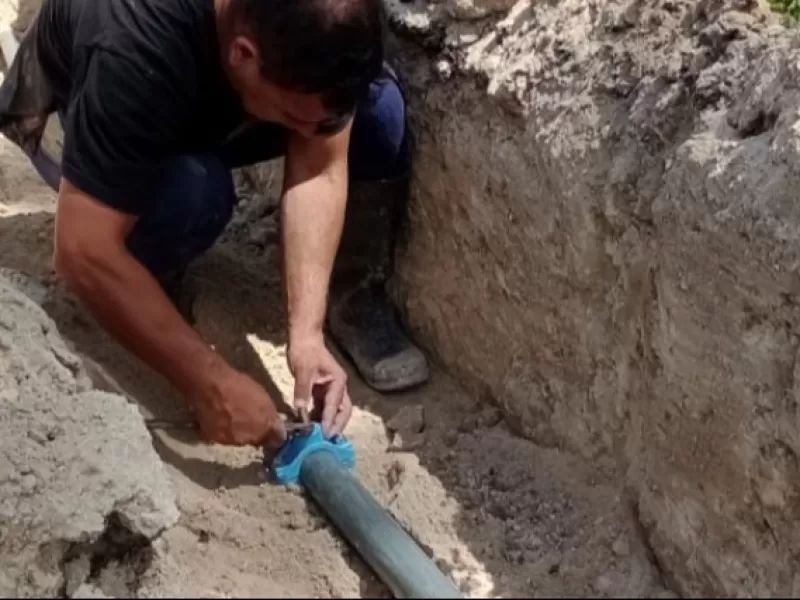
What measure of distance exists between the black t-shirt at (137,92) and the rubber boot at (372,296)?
1.10 ft

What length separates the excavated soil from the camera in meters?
1.03

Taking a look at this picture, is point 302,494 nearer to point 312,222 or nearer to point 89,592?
point 89,592

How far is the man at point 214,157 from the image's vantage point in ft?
5.37

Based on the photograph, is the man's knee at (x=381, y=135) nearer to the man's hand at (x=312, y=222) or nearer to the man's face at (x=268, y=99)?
the man's hand at (x=312, y=222)

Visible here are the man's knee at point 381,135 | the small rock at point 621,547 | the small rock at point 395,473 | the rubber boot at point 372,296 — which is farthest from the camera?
the rubber boot at point 372,296

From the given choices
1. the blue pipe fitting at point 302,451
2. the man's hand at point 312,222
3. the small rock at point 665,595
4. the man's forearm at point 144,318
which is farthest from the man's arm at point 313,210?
the small rock at point 665,595

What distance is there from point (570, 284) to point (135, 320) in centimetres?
62

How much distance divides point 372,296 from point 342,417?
0.47m

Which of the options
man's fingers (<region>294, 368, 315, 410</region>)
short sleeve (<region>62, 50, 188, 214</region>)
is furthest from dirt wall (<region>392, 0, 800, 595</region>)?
short sleeve (<region>62, 50, 188, 214</region>)

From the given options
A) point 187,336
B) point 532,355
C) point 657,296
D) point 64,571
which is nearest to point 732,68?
point 657,296

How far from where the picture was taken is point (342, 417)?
1747 millimetres

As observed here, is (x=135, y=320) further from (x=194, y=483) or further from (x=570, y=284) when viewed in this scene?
(x=570, y=284)

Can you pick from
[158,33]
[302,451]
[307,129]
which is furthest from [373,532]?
[158,33]

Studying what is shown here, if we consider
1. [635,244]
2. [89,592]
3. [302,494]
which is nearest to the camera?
[89,592]
